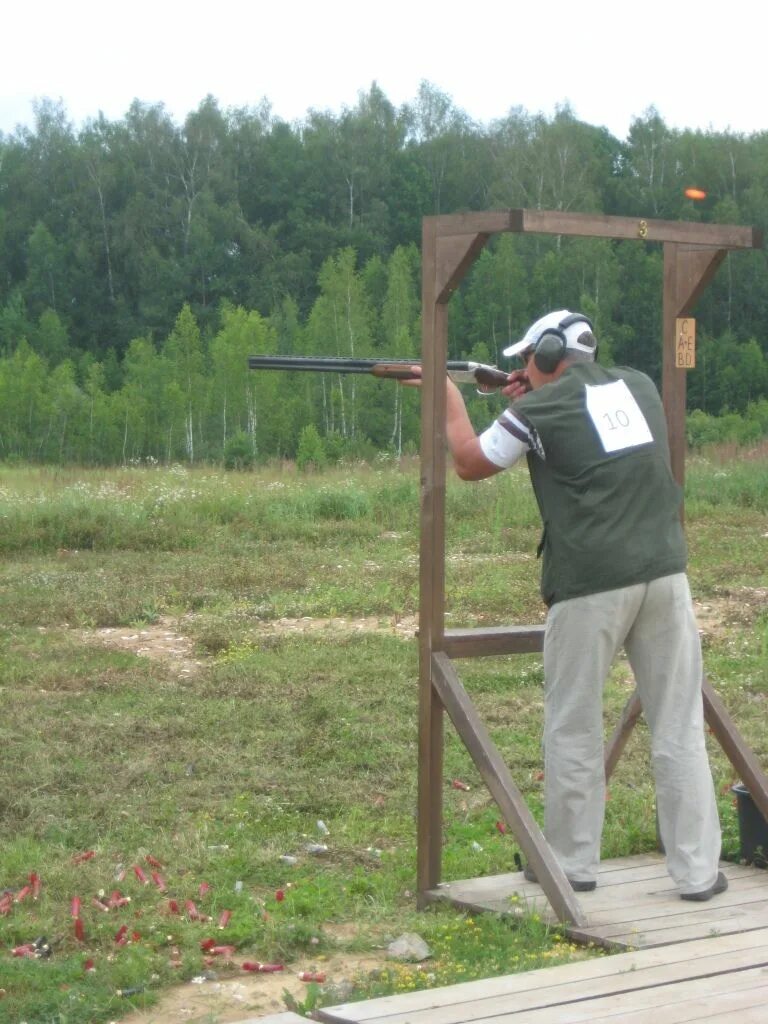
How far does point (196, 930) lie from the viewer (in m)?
4.51

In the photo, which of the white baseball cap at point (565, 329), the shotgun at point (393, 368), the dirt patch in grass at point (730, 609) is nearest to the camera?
the white baseball cap at point (565, 329)

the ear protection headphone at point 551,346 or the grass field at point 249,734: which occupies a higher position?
the ear protection headphone at point 551,346

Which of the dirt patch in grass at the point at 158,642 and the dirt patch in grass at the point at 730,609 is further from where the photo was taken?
the dirt patch in grass at the point at 730,609

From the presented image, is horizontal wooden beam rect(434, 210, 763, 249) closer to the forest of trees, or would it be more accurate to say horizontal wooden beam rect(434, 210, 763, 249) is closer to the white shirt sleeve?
the white shirt sleeve

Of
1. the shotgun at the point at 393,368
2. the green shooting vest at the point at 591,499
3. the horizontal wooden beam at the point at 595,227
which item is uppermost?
the horizontal wooden beam at the point at 595,227

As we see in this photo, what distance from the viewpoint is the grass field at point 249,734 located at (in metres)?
4.45

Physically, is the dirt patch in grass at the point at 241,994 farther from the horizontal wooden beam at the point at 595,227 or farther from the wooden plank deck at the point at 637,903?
the horizontal wooden beam at the point at 595,227

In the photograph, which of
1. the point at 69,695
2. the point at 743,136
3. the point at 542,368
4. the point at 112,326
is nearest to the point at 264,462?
the point at 69,695

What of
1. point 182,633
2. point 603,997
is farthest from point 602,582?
point 182,633

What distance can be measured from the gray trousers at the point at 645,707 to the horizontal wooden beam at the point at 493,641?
15.1 inches

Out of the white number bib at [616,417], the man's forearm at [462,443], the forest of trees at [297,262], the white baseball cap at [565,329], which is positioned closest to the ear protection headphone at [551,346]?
the white baseball cap at [565,329]

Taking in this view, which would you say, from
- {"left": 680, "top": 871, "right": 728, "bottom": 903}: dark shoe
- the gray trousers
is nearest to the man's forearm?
the gray trousers

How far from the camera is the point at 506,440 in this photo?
431 cm

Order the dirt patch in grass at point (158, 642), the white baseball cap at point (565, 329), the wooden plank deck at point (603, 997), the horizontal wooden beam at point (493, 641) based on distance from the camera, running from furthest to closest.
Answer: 1. the dirt patch in grass at point (158, 642)
2. the horizontal wooden beam at point (493, 641)
3. the white baseball cap at point (565, 329)
4. the wooden plank deck at point (603, 997)
